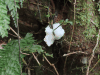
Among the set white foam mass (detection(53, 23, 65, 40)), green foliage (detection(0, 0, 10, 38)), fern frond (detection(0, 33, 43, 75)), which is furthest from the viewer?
white foam mass (detection(53, 23, 65, 40))

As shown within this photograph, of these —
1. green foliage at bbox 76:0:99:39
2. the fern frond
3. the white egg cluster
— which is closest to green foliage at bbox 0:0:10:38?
the fern frond

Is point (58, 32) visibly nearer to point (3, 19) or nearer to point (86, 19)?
point (86, 19)

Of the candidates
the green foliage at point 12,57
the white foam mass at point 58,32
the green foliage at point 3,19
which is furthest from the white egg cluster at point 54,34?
Result: the green foliage at point 3,19

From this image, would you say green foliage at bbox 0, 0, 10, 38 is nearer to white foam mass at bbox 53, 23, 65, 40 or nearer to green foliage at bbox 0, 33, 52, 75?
green foliage at bbox 0, 33, 52, 75

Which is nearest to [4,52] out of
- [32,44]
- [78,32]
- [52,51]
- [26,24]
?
[32,44]

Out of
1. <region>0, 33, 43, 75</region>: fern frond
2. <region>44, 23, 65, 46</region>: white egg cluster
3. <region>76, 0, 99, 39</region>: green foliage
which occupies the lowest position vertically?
<region>0, 33, 43, 75</region>: fern frond

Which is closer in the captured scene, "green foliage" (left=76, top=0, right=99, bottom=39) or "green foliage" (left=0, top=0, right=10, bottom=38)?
"green foliage" (left=0, top=0, right=10, bottom=38)

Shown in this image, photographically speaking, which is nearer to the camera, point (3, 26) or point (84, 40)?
point (3, 26)

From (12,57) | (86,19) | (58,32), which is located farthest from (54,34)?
(12,57)

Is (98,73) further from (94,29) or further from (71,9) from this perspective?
(71,9)

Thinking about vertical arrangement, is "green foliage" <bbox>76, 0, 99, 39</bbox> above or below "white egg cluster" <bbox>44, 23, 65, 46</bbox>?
above

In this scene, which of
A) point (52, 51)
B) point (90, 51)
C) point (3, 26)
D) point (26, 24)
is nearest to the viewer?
point (3, 26)
